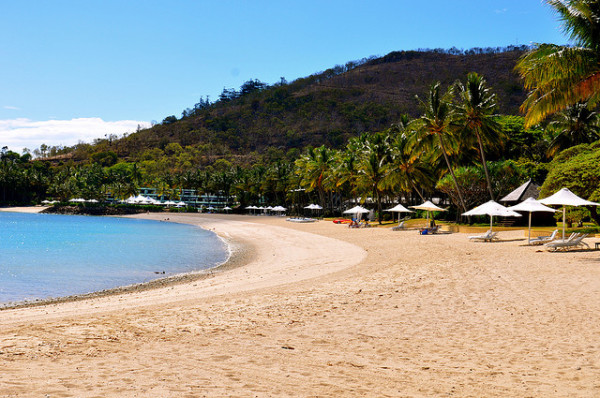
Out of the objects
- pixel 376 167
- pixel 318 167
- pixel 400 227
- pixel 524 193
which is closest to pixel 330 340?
pixel 400 227

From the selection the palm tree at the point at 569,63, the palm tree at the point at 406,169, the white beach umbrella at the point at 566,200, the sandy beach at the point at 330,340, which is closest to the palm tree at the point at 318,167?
the palm tree at the point at 406,169

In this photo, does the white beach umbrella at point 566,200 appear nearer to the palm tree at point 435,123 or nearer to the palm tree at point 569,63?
the palm tree at point 569,63

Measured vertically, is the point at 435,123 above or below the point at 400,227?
above

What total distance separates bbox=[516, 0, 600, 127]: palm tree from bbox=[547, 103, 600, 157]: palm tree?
28.7 meters

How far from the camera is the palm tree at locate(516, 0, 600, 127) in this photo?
14516 mm

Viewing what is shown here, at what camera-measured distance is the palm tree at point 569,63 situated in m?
14.5

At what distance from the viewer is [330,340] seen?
6402mm

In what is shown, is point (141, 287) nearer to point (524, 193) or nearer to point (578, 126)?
point (524, 193)

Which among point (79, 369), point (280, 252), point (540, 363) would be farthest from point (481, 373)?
point (280, 252)

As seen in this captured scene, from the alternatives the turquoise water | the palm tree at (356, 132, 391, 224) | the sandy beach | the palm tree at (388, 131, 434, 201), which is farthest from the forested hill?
the sandy beach

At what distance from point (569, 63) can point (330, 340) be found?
12981 millimetres

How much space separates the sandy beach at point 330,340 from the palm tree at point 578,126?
3331 cm

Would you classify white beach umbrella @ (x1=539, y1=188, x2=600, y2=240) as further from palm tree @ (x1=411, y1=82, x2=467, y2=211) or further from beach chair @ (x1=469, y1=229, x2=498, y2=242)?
palm tree @ (x1=411, y1=82, x2=467, y2=211)

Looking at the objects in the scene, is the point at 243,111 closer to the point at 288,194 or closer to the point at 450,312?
the point at 288,194
